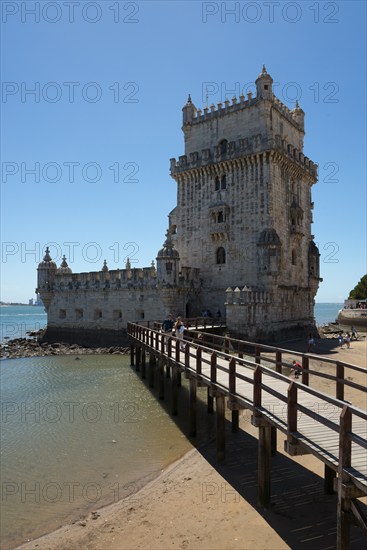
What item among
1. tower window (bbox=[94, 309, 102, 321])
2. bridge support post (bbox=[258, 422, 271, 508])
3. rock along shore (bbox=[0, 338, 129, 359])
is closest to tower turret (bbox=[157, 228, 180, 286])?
rock along shore (bbox=[0, 338, 129, 359])

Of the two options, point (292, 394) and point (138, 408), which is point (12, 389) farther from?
point (292, 394)

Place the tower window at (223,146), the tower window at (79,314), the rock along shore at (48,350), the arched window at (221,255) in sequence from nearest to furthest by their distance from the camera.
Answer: the arched window at (221,255), the tower window at (223,146), the rock along shore at (48,350), the tower window at (79,314)

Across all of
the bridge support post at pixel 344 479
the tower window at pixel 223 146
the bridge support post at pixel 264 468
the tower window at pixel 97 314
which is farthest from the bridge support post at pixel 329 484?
the tower window at pixel 97 314

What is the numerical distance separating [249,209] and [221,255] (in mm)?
4320

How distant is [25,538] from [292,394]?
620 cm

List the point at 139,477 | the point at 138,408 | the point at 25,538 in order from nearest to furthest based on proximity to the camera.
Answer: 1. the point at 25,538
2. the point at 139,477
3. the point at 138,408

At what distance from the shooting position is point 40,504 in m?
9.55

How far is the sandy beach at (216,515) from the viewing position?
7441 mm

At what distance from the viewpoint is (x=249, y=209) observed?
1206 inches

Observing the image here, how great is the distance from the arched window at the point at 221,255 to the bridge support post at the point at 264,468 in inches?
950

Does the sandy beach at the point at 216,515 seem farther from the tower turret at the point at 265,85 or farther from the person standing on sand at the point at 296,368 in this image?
the tower turret at the point at 265,85

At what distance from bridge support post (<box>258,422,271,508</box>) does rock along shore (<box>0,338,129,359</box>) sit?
24.2 metres

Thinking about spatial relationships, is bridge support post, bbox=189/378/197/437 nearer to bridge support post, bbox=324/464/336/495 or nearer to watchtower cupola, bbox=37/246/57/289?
bridge support post, bbox=324/464/336/495

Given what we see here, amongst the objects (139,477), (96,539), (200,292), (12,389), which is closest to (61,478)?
(139,477)
